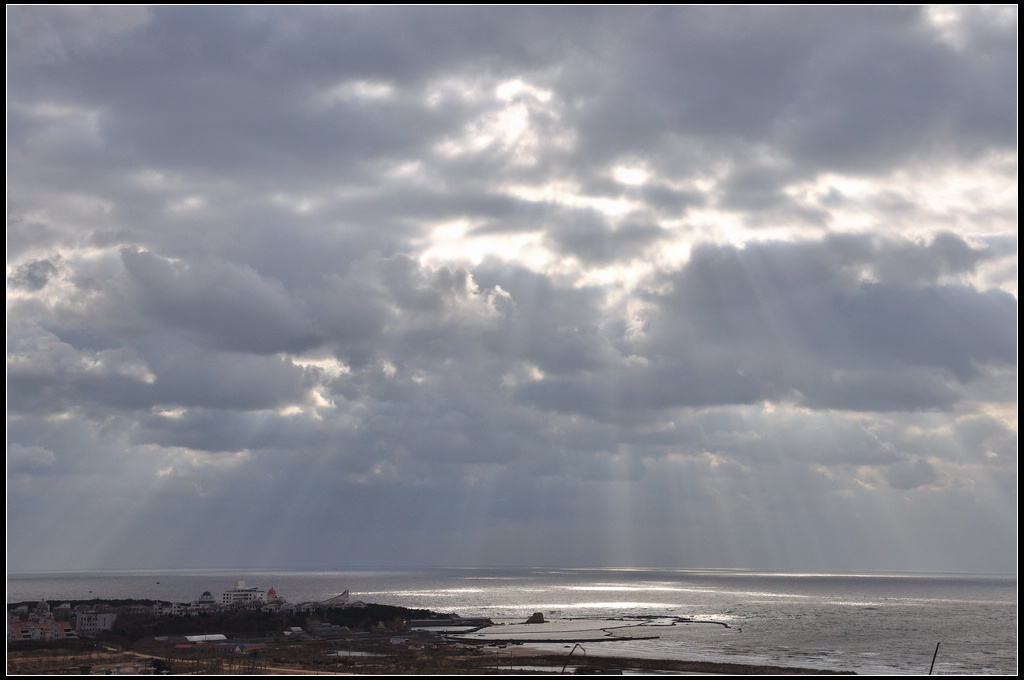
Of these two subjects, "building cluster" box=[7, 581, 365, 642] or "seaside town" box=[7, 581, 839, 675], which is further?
"building cluster" box=[7, 581, 365, 642]

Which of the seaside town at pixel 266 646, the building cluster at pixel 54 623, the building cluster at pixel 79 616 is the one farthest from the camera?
the building cluster at pixel 79 616

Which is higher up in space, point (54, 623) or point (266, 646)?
point (54, 623)

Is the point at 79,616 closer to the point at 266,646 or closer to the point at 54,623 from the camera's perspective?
the point at 54,623

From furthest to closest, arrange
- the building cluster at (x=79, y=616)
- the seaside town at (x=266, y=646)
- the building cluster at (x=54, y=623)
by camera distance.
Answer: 1. the building cluster at (x=79, y=616)
2. the building cluster at (x=54, y=623)
3. the seaside town at (x=266, y=646)

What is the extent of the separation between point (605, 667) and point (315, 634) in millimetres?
44128

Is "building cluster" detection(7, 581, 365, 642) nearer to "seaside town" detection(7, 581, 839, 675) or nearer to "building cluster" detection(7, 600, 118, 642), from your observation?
"building cluster" detection(7, 600, 118, 642)

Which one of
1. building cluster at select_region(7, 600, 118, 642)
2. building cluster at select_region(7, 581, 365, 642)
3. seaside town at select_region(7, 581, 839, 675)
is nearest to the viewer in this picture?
seaside town at select_region(7, 581, 839, 675)

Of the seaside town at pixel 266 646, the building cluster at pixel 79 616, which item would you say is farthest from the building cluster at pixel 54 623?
the seaside town at pixel 266 646

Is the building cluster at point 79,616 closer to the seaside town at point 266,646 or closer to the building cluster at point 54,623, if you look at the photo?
the building cluster at point 54,623

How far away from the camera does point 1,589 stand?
1331 inches

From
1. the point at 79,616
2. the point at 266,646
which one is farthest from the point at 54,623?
the point at 266,646

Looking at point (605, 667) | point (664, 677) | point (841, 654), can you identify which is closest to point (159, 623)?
point (605, 667)

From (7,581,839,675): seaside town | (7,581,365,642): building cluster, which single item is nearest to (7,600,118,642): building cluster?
(7,581,365,642): building cluster

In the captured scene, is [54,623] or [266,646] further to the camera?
[54,623]
